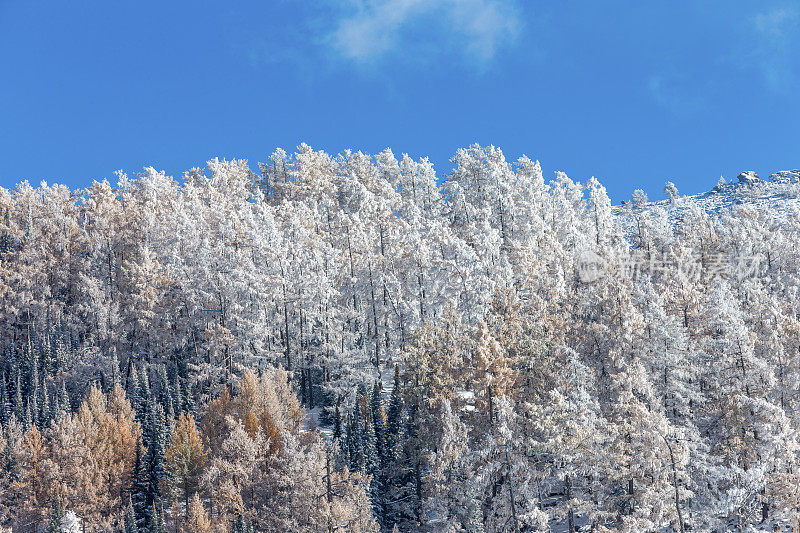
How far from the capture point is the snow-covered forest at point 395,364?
40125mm

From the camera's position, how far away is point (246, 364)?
60844 millimetres

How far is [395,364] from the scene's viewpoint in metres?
58.2

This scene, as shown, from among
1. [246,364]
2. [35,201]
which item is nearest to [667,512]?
[246,364]

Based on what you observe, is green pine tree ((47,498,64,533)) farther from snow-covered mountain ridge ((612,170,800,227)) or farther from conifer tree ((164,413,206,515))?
snow-covered mountain ridge ((612,170,800,227))

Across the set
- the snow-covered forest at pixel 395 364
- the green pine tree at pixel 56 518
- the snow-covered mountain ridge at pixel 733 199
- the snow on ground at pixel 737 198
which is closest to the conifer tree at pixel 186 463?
the snow-covered forest at pixel 395 364

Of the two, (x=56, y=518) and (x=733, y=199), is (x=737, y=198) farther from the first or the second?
(x=56, y=518)

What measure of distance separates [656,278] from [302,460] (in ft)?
130

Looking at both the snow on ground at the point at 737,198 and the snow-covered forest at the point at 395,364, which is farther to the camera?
the snow on ground at the point at 737,198

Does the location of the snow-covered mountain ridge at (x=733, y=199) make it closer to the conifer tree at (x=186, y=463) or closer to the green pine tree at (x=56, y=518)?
the conifer tree at (x=186, y=463)

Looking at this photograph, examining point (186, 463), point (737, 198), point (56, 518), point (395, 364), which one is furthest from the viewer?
point (737, 198)

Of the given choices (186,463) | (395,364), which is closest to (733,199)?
(395,364)

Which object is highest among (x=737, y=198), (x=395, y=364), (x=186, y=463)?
(x=737, y=198)

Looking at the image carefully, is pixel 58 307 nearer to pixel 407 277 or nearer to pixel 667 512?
pixel 407 277

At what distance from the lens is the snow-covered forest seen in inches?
1580
